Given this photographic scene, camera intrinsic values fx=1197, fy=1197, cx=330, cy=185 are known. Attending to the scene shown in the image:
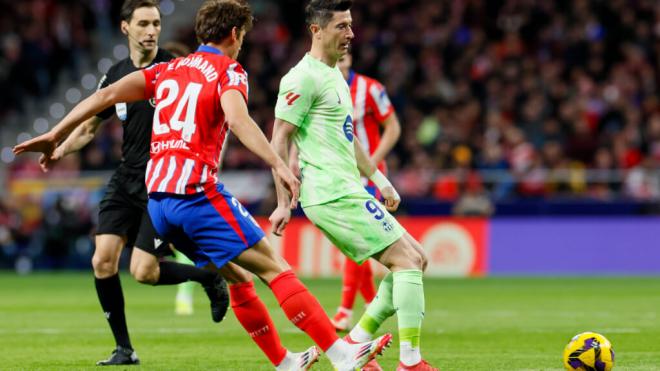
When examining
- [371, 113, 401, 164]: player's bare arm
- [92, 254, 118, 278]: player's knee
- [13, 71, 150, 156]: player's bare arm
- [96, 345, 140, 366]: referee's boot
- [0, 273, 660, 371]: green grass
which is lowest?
[0, 273, 660, 371]: green grass

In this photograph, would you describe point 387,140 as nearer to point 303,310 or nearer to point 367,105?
point 367,105

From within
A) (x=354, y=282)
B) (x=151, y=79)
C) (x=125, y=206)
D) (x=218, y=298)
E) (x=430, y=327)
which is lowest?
(x=430, y=327)

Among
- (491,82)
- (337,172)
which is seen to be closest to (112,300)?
(337,172)

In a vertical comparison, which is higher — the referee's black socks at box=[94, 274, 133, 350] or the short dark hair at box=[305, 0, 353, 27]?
the short dark hair at box=[305, 0, 353, 27]

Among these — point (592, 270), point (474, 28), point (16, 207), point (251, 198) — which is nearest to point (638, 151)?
point (592, 270)

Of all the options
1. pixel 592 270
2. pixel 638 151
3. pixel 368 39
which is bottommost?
pixel 592 270

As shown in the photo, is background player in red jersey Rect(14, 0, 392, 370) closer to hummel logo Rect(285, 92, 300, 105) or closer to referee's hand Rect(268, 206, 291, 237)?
referee's hand Rect(268, 206, 291, 237)

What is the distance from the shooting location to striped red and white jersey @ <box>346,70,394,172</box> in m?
10.8

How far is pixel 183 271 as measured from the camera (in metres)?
9.38

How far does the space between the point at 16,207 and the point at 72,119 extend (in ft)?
53.7

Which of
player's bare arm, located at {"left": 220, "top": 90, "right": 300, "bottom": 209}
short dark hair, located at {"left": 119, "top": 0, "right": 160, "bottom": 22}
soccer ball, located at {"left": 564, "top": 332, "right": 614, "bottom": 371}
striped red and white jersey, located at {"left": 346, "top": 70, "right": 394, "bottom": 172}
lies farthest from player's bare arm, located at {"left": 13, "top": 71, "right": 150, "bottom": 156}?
striped red and white jersey, located at {"left": 346, "top": 70, "right": 394, "bottom": 172}

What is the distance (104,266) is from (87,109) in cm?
197

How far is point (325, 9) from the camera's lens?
723 centimetres

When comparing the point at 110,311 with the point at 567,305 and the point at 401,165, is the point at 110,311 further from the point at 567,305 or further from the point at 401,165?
the point at 401,165
